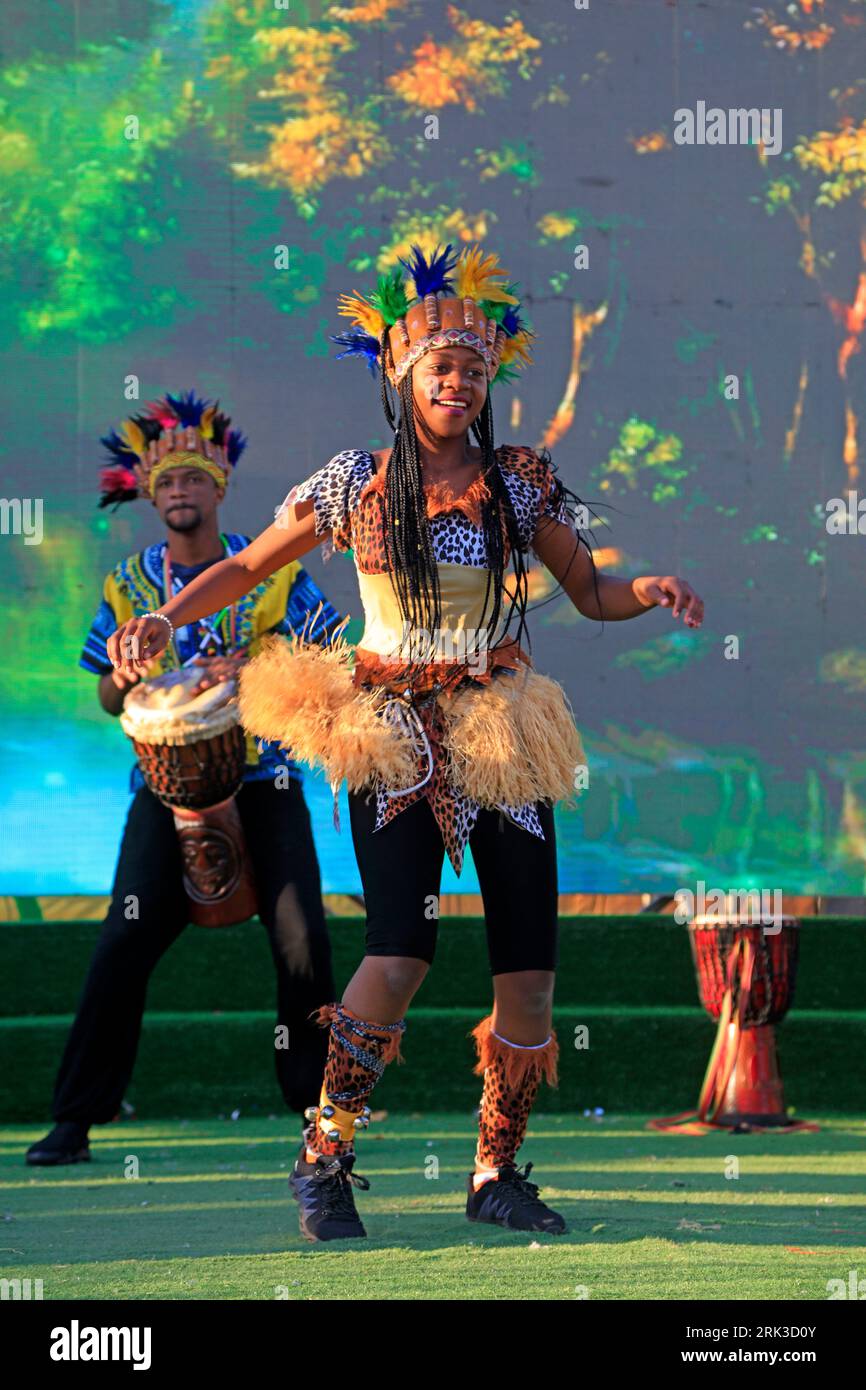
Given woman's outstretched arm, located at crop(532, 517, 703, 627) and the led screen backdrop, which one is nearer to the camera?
woman's outstretched arm, located at crop(532, 517, 703, 627)

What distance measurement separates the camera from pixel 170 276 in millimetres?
8016

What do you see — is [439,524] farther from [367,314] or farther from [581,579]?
[367,314]

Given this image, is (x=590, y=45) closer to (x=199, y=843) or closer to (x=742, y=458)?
(x=742, y=458)

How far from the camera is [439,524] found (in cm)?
389

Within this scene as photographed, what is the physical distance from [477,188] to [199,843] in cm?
380

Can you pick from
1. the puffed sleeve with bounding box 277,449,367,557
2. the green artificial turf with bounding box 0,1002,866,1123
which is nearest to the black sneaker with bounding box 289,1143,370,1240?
the puffed sleeve with bounding box 277,449,367,557

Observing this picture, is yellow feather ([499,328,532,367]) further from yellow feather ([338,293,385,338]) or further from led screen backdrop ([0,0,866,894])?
led screen backdrop ([0,0,866,894])

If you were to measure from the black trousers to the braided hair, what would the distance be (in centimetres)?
152

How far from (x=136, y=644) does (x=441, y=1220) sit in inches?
50.9

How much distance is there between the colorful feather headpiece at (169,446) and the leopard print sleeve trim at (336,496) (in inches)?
63.0

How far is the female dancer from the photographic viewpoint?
12.3 ft

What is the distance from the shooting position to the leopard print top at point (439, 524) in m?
3.80

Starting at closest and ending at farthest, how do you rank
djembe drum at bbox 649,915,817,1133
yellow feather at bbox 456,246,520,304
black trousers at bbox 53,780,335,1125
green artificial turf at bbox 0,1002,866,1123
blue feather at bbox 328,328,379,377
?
yellow feather at bbox 456,246,520,304 → blue feather at bbox 328,328,379,377 → black trousers at bbox 53,780,335,1125 → djembe drum at bbox 649,915,817,1133 → green artificial turf at bbox 0,1002,866,1123
